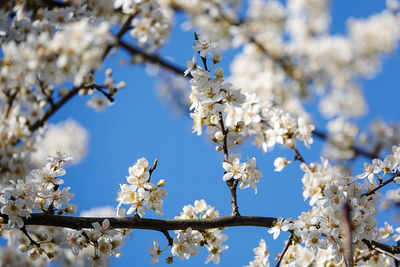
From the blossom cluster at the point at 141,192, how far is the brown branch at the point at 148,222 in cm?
11

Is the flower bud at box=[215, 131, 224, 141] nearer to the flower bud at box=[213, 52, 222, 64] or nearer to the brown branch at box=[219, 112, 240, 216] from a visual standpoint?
the brown branch at box=[219, 112, 240, 216]

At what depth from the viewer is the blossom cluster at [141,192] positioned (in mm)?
2365

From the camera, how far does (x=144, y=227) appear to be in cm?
224

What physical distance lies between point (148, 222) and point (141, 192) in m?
0.21

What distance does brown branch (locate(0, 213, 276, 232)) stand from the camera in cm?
219

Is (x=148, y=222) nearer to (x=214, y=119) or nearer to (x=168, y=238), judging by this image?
(x=168, y=238)

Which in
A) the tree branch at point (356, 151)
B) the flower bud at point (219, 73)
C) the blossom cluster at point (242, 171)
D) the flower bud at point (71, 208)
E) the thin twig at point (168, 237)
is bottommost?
the thin twig at point (168, 237)

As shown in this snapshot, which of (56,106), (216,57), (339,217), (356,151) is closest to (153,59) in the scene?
(56,106)

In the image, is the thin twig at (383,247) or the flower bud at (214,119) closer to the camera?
the thin twig at (383,247)

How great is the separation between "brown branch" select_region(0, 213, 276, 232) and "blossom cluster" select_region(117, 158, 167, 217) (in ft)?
0.37

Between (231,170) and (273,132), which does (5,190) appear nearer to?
(231,170)

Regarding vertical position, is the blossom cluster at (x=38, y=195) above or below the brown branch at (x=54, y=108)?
below

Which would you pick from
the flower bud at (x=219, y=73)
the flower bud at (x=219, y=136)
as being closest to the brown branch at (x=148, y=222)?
the flower bud at (x=219, y=136)

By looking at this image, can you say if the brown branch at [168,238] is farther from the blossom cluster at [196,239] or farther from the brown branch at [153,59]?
the brown branch at [153,59]
